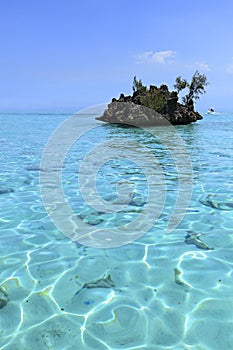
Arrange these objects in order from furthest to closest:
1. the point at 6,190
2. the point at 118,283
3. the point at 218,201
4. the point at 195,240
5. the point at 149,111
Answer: the point at 149,111 < the point at 6,190 < the point at 218,201 < the point at 195,240 < the point at 118,283

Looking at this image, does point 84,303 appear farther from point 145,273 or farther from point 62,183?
point 62,183

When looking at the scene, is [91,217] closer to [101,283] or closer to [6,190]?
[101,283]

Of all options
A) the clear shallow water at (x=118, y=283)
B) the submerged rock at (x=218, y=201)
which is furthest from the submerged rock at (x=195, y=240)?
the submerged rock at (x=218, y=201)

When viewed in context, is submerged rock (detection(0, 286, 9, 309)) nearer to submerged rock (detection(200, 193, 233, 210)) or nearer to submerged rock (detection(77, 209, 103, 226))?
submerged rock (detection(77, 209, 103, 226))

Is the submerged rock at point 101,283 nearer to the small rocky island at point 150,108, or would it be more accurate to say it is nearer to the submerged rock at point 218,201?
the submerged rock at point 218,201

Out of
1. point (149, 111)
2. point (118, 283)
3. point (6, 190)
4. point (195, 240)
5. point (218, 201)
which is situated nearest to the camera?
point (118, 283)

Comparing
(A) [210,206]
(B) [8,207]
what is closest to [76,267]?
(B) [8,207]

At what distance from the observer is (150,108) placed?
35.5 metres

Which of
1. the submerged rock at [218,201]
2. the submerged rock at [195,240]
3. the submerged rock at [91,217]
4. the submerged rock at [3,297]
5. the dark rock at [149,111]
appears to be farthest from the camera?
the dark rock at [149,111]

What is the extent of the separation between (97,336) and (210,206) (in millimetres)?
3927

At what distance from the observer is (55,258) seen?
4082 millimetres

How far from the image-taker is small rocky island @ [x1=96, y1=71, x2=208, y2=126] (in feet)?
111

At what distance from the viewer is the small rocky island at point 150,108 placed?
33.9 metres

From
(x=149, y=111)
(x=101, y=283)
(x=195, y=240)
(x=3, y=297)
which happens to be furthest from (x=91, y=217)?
(x=149, y=111)
